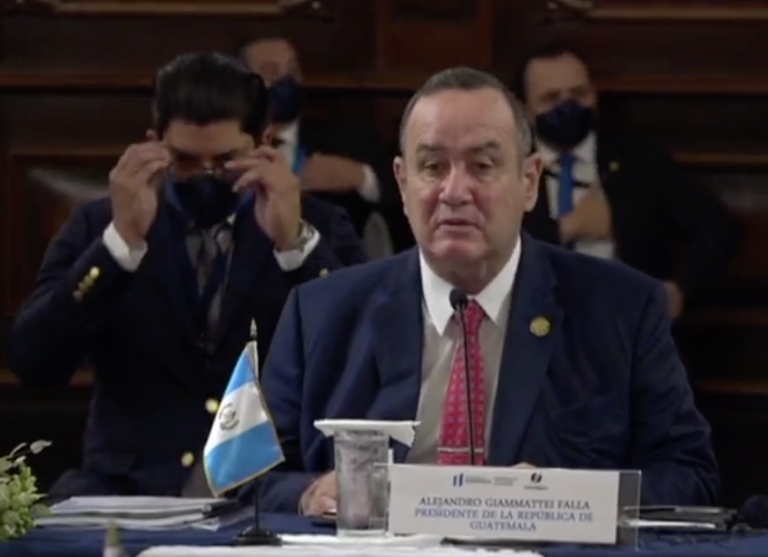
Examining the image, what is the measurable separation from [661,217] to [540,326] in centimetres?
186

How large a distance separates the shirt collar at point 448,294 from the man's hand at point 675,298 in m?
1.65

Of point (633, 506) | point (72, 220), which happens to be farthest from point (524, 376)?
point (72, 220)

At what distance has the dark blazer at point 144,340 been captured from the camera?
428cm

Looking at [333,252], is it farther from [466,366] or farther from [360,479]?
[360,479]

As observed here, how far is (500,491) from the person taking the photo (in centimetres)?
279

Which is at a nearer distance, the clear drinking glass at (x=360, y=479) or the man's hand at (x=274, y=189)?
the clear drinking glass at (x=360, y=479)

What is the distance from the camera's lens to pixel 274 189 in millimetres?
4309

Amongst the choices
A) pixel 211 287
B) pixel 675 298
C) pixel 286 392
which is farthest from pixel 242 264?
pixel 675 298

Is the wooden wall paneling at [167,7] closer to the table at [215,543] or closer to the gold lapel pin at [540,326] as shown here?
the gold lapel pin at [540,326]

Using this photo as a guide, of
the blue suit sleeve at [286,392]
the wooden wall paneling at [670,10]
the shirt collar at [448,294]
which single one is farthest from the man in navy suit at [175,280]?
the wooden wall paneling at [670,10]

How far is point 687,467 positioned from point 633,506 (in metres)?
0.57

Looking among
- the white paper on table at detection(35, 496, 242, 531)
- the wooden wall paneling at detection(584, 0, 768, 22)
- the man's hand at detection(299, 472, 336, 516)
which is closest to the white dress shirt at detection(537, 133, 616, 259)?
the wooden wall paneling at detection(584, 0, 768, 22)

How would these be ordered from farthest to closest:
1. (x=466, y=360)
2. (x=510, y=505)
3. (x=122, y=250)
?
(x=122, y=250) < (x=466, y=360) < (x=510, y=505)

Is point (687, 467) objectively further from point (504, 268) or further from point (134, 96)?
point (134, 96)
